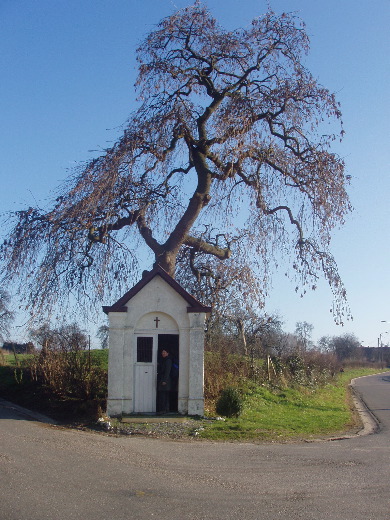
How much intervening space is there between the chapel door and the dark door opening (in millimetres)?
547

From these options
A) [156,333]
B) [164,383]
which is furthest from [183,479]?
[156,333]

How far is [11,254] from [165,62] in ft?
25.9

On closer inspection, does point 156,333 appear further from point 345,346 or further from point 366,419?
point 345,346

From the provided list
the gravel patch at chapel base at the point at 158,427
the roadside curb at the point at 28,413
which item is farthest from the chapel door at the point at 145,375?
the roadside curb at the point at 28,413

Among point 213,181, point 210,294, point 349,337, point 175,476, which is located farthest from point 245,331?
point 349,337

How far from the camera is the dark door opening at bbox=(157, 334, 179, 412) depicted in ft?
53.1

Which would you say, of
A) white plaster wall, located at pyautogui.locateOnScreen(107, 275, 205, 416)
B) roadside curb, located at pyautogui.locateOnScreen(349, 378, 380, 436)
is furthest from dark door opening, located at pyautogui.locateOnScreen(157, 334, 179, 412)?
roadside curb, located at pyautogui.locateOnScreen(349, 378, 380, 436)

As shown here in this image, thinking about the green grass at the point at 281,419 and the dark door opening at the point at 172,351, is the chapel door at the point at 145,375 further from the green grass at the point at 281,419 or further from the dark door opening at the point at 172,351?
the green grass at the point at 281,419

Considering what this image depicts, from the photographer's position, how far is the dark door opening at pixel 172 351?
1617 centimetres

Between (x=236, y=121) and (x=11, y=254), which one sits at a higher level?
(x=236, y=121)

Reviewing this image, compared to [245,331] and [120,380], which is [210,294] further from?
[120,380]

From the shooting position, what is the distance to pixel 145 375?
613 inches

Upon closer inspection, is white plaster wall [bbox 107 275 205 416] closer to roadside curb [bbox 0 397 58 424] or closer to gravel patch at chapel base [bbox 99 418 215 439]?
gravel patch at chapel base [bbox 99 418 215 439]

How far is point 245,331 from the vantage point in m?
27.9
